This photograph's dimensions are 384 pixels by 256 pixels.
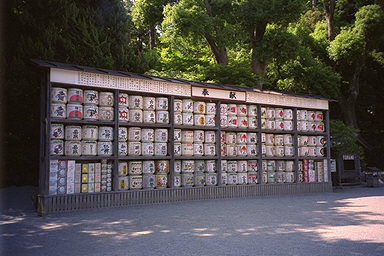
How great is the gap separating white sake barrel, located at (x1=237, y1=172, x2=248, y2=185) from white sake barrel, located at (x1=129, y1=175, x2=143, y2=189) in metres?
3.83

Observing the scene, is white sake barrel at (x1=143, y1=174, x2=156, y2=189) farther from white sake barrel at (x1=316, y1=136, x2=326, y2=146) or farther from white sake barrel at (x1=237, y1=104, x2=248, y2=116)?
white sake barrel at (x1=316, y1=136, x2=326, y2=146)

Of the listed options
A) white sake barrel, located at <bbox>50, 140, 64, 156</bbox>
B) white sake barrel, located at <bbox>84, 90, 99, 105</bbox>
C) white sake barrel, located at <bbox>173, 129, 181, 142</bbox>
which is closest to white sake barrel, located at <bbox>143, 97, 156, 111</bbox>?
white sake barrel, located at <bbox>173, 129, 181, 142</bbox>

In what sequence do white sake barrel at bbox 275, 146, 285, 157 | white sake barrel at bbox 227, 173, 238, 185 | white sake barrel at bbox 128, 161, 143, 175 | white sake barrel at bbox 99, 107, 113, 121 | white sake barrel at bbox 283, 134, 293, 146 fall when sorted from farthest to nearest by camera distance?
white sake barrel at bbox 283, 134, 293, 146 → white sake barrel at bbox 275, 146, 285, 157 → white sake barrel at bbox 227, 173, 238, 185 → white sake barrel at bbox 128, 161, 143, 175 → white sake barrel at bbox 99, 107, 113, 121

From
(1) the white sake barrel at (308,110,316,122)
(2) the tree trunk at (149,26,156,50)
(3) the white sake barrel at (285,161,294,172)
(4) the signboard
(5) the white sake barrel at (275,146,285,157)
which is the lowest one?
(3) the white sake barrel at (285,161,294,172)

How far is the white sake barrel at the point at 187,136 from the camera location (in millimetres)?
11961

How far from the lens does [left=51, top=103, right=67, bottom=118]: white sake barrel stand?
9523 mm

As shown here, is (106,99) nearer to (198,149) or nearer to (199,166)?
(198,149)

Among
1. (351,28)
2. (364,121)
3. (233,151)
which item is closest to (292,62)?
(351,28)

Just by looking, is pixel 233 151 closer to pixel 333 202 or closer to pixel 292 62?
pixel 333 202

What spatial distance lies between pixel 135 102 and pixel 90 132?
172 cm

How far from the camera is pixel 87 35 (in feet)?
47.7

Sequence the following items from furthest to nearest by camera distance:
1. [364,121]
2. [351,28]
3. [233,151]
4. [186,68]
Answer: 1. [364,121]
2. [351,28]
3. [186,68]
4. [233,151]

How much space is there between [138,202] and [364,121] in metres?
26.0

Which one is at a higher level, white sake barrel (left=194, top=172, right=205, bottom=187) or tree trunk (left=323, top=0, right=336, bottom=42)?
tree trunk (left=323, top=0, right=336, bottom=42)
